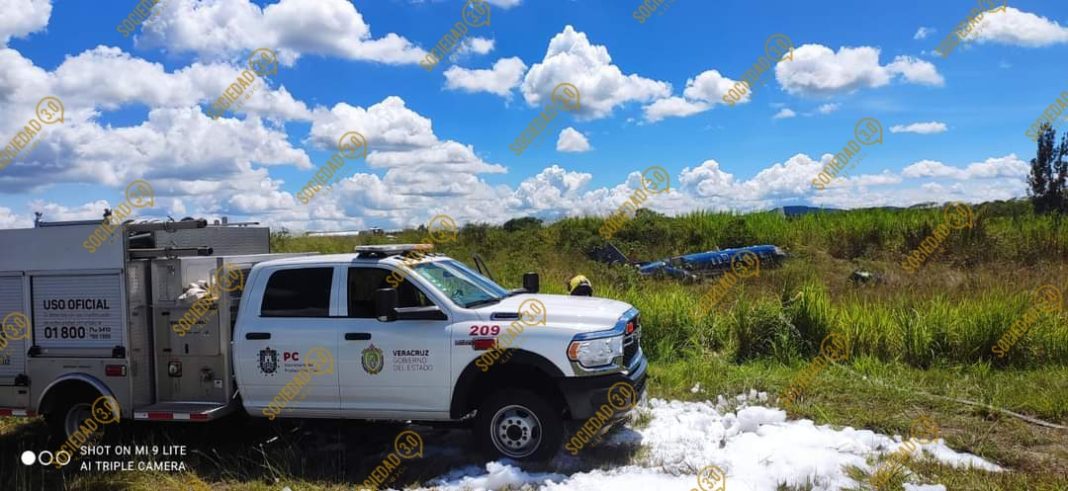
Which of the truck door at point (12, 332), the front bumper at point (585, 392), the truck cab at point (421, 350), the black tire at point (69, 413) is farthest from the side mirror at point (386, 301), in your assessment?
the truck door at point (12, 332)

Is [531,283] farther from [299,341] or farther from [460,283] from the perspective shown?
[299,341]

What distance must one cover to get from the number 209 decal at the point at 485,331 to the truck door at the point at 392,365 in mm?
245

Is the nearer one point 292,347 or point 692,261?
point 292,347

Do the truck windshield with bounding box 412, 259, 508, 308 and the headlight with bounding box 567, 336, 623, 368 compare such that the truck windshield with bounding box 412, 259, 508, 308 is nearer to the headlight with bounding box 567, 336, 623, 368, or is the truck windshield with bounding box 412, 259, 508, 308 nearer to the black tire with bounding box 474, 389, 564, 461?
the black tire with bounding box 474, 389, 564, 461

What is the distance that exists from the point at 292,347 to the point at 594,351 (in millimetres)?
2786

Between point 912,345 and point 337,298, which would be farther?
point 912,345

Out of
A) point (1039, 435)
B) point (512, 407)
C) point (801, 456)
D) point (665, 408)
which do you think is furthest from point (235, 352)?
point (1039, 435)

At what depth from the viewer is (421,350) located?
6.36 metres

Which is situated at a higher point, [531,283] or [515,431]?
[531,283]

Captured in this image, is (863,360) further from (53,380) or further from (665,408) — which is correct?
(53,380)

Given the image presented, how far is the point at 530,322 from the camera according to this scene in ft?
20.5

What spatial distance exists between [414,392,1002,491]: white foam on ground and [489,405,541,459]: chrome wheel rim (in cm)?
16

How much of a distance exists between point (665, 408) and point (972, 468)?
2951 millimetres

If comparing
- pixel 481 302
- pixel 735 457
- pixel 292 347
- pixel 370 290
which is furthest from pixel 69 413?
pixel 735 457
